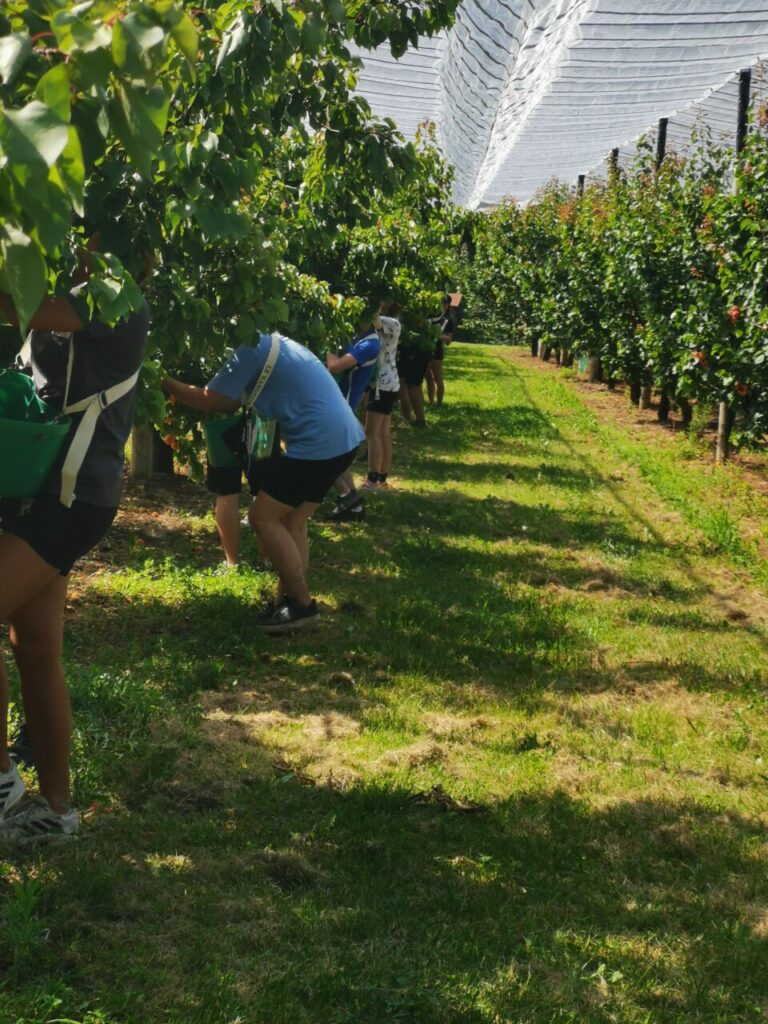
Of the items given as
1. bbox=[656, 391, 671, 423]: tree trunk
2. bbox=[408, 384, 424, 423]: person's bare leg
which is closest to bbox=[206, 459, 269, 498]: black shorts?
bbox=[408, 384, 424, 423]: person's bare leg

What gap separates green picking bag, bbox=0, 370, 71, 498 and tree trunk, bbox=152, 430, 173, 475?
6.37 meters

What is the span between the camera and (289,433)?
579 cm

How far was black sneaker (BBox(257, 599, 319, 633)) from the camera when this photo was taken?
234 inches

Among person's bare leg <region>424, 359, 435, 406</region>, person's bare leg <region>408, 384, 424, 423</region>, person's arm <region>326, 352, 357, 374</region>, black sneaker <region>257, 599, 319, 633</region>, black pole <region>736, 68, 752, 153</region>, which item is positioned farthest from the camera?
person's bare leg <region>424, 359, 435, 406</region>

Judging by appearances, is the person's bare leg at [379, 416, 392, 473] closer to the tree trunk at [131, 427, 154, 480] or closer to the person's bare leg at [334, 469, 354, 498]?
the person's bare leg at [334, 469, 354, 498]

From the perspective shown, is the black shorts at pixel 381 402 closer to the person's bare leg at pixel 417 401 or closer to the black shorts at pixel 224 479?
the black shorts at pixel 224 479

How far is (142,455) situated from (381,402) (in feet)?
6.48

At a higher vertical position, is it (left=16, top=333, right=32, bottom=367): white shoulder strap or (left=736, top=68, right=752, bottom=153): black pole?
(left=736, top=68, right=752, bottom=153): black pole

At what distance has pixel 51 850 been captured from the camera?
3.49 m

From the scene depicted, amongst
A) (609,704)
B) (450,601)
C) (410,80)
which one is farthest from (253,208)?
(410,80)

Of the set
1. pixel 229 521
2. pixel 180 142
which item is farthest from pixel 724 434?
pixel 180 142

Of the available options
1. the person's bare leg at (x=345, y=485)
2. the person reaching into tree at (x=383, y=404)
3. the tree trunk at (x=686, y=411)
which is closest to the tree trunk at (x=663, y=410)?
the tree trunk at (x=686, y=411)

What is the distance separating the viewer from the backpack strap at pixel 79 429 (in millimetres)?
3266

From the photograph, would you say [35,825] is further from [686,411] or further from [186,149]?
[686,411]
